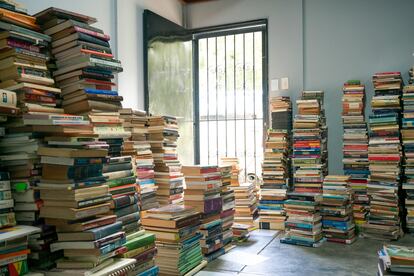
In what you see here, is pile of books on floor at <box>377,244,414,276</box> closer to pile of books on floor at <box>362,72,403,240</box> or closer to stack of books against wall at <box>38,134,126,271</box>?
stack of books against wall at <box>38,134,126,271</box>

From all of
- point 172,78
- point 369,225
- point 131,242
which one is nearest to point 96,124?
point 131,242

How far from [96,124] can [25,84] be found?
61cm

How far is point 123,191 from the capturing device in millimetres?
3320

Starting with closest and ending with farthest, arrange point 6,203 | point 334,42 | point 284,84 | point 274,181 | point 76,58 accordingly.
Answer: point 6,203
point 76,58
point 274,181
point 334,42
point 284,84

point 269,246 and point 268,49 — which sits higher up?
point 268,49

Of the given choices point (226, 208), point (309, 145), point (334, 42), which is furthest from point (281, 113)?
point (226, 208)

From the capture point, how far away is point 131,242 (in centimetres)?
324

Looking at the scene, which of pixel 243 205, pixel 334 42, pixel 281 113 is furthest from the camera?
pixel 334 42

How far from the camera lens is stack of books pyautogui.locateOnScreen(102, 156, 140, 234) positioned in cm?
319

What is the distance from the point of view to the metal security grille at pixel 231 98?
23.1 ft

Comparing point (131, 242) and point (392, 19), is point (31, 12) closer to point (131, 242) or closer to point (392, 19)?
point (131, 242)

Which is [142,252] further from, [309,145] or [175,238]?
[309,145]

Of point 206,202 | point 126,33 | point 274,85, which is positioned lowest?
point 206,202

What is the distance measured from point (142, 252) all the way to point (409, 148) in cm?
391
